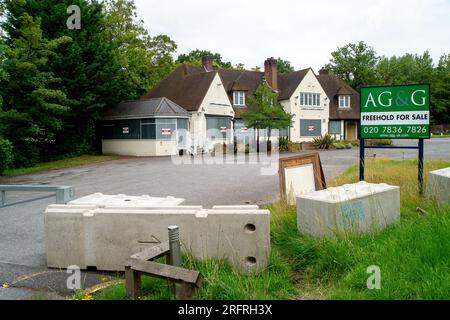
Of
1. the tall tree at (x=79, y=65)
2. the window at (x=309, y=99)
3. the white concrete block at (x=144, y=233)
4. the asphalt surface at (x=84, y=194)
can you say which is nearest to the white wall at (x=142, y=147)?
the tall tree at (x=79, y=65)

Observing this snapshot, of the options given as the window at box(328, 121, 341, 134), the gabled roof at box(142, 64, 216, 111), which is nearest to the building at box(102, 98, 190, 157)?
the gabled roof at box(142, 64, 216, 111)

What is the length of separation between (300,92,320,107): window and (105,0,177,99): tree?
608 inches

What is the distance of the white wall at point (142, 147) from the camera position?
2934cm

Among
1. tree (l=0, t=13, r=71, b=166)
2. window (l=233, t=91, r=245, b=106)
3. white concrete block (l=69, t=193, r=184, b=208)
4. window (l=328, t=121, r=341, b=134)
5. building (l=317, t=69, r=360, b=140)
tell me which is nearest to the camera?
white concrete block (l=69, t=193, r=184, b=208)

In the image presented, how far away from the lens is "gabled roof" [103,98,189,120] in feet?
95.6

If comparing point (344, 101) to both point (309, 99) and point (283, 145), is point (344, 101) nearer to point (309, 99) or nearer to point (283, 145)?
point (309, 99)

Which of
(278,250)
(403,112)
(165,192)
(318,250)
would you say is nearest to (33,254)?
(278,250)

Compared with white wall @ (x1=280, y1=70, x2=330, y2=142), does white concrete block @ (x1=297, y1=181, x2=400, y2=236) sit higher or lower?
lower

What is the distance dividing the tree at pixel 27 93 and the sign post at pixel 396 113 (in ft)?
63.8

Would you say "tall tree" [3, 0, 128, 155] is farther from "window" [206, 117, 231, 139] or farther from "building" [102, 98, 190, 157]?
"window" [206, 117, 231, 139]

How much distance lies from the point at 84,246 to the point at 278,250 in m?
2.62

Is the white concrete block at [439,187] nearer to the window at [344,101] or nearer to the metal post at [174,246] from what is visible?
the metal post at [174,246]

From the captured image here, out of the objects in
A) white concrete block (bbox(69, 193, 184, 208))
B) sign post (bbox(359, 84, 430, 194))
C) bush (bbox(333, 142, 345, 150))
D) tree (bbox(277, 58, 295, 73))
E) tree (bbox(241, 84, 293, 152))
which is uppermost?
tree (bbox(277, 58, 295, 73))

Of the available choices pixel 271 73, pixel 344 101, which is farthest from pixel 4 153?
pixel 344 101
